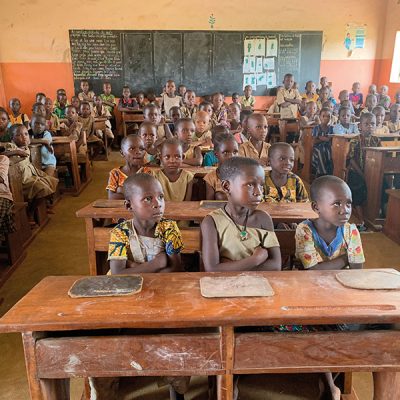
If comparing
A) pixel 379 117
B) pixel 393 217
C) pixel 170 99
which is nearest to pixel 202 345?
pixel 393 217

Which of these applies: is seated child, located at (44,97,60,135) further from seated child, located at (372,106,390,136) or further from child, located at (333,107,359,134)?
seated child, located at (372,106,390,136)

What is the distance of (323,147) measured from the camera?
5.34 meters

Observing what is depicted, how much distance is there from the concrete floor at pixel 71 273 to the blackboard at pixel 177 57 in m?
3.79

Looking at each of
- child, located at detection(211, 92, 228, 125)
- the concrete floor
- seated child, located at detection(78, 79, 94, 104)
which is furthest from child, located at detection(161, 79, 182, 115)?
the concrete floor

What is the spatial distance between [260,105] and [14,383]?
8.57 metres

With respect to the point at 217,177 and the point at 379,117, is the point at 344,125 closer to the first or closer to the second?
the point at 379,117

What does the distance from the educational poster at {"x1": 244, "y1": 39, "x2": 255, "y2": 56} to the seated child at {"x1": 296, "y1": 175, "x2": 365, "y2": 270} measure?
26.6 ft

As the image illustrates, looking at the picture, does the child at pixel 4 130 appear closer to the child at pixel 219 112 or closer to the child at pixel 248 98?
the child at pixel 219 112

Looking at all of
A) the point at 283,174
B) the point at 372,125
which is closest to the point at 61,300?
the point at 283,174

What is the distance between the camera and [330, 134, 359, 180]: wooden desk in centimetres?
457

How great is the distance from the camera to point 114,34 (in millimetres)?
9133

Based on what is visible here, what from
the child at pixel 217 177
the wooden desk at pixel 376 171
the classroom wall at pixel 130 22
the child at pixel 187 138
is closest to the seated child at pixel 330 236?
the child at pixel 217 177

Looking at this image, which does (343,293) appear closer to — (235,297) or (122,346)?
(235,297)

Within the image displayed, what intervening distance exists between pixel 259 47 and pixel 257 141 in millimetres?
6488
